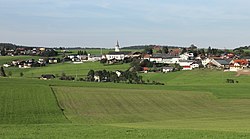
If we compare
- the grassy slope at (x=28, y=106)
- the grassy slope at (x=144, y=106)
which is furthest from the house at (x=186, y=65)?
the grassy slope at (x=28, y=106)

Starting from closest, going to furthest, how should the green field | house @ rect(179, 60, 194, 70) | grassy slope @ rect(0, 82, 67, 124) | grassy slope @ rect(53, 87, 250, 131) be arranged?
the green field < grassy slope @ rect(0, 82, 67, 124) < grassy slope @ rect(53, 87, 250, 131) < house @ rect(179, 60, 194, 70)

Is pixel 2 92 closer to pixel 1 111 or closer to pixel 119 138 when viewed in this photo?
pixel 1 111

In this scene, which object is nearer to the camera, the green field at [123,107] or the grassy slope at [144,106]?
the green field at [123,107]

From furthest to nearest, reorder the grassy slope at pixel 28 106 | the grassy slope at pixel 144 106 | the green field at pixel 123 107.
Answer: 1. the grassy slope at pixel 144 106
2. the grassy slope at pixel 28 106
3. the green field at pixel 123 107

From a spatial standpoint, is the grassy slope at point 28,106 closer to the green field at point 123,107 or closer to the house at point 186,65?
the green field at point 123,107

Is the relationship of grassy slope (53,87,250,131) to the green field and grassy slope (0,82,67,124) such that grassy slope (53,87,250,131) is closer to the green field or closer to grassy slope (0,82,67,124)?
the green field

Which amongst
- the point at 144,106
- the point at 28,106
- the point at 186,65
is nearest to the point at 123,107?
the point at 144,106

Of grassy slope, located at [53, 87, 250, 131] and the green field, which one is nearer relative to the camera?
the green field

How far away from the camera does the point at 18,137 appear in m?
19.6

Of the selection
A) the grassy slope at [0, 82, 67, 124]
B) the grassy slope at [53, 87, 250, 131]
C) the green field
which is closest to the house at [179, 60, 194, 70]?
the green field

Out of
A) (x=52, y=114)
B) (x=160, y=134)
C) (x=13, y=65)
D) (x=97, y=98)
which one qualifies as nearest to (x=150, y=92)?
(x=97, y=98)

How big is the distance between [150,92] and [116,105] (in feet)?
47.7

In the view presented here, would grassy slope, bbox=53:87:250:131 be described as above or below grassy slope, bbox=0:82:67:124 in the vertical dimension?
below

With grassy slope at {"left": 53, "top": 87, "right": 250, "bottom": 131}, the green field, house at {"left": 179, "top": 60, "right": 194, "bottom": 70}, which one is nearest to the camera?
the green field
